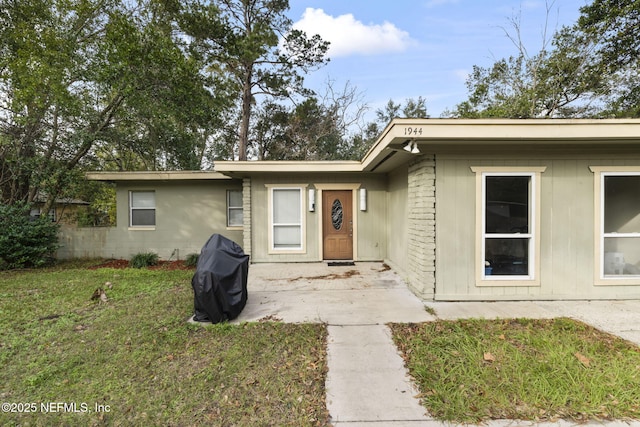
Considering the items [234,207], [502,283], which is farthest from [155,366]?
[234,207]

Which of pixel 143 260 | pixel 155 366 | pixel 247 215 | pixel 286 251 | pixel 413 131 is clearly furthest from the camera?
pixel 143 260

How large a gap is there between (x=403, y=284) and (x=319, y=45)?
12.2 metres

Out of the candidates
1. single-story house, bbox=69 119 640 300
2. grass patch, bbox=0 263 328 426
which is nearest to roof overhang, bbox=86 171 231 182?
grass patch, bbox=0 263 328 426

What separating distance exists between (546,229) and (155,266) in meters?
9.11

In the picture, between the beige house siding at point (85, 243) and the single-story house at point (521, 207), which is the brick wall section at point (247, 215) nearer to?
the single-story house at point (521, 207)

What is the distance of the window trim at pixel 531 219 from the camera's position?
452 cm

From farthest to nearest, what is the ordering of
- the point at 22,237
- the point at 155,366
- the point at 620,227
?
the point at 22,237, the point at 620,227, the point at 155,366

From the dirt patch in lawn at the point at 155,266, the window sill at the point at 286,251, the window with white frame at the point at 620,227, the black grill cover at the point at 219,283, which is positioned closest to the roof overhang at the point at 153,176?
the dirt patch in lawn at the point at 155,266

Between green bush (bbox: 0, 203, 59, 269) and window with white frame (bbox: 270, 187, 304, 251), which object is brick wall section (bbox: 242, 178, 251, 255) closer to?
window with white frame (bbox: 270, 187, 304, 251)

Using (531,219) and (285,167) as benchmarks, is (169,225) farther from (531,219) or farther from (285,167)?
(531,219)

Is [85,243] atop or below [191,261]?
atop

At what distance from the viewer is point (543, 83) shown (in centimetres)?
1368

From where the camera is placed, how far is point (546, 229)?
15.0ft

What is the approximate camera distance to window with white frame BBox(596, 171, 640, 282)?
457cm
